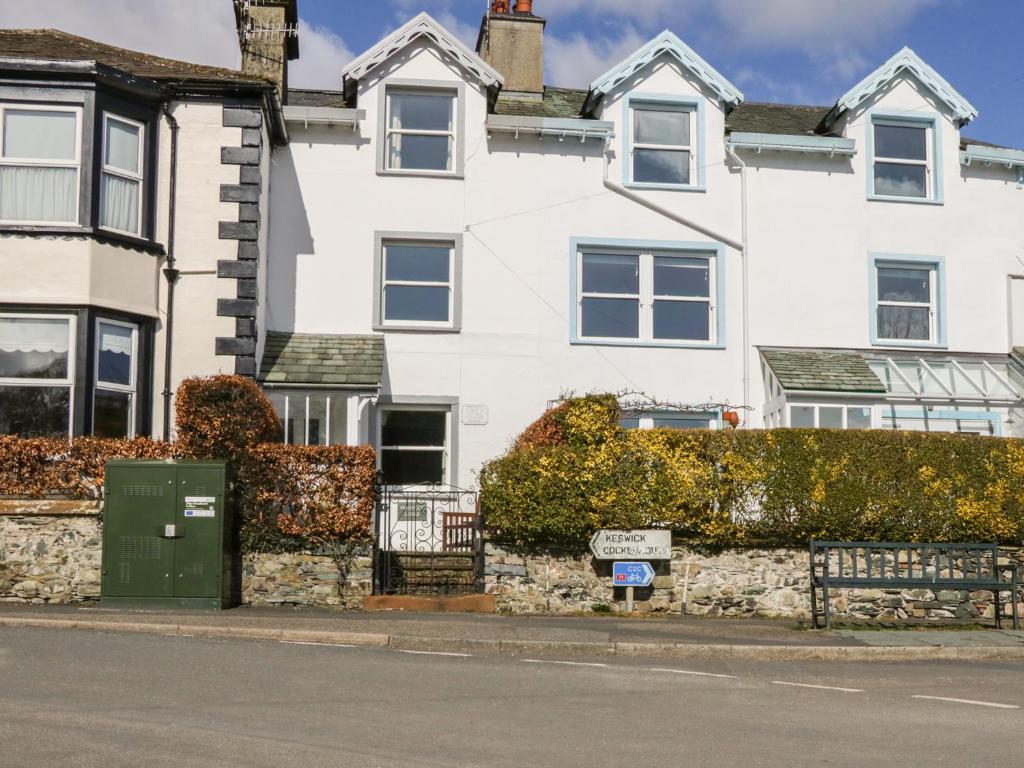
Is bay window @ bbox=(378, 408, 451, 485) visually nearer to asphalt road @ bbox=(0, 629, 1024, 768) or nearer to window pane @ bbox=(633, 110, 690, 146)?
window pane @ bbox=(633, 110, 690, 146)

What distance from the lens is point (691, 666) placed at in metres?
11.7

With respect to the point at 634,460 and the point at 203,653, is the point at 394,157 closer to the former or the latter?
the point at 634,460

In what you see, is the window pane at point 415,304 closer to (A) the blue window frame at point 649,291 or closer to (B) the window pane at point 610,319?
(A) the blue window frame at point 649,291

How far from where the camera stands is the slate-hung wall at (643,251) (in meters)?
20.4

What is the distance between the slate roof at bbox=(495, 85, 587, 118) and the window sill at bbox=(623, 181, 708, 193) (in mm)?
1862

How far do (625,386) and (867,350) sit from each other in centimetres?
454

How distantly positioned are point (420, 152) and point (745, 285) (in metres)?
6.24

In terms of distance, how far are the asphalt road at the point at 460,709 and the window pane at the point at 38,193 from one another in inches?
282

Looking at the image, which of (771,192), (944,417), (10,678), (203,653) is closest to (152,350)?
(203,653)

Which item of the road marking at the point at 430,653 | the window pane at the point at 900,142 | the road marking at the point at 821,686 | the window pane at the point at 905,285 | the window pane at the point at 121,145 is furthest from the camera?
the window pane at the point at 900,142

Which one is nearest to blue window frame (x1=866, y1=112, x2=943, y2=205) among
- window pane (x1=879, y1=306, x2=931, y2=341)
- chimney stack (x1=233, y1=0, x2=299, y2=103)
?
window pane (x1=879, y1=306, x2=931, y2=341)

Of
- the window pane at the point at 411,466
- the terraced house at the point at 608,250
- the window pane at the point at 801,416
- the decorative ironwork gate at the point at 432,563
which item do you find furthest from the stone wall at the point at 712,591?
the window pane at the point at 411,466

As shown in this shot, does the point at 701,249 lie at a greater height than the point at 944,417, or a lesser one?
greater

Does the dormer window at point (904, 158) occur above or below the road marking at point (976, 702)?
above
